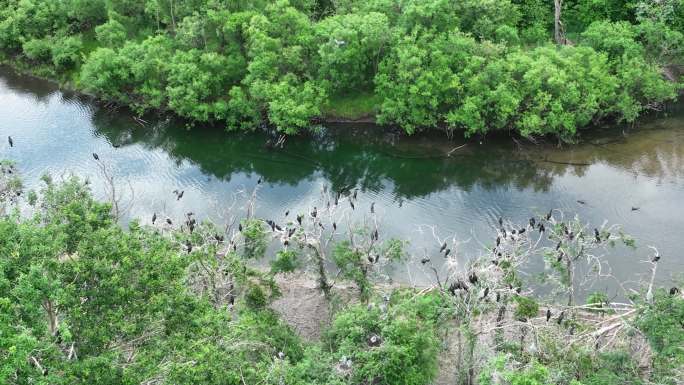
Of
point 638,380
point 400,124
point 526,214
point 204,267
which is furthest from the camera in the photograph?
point 400,124

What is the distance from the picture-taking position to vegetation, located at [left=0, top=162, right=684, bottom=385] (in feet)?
47.7

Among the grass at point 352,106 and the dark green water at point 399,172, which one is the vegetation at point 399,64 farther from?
the dark green water at point 399,172

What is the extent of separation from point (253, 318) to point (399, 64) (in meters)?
19.2

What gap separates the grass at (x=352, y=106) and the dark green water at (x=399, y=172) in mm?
871

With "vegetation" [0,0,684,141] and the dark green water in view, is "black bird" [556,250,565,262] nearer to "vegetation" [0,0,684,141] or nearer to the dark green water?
the dark green water

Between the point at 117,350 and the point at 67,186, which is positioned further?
the point at 67,186

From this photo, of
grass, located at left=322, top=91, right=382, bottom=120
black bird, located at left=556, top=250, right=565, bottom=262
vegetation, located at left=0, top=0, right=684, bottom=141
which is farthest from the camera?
grass, located at left=322, top=91, right=382, bottom=120

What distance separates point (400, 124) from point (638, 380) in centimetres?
2194

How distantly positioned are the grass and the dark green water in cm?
87

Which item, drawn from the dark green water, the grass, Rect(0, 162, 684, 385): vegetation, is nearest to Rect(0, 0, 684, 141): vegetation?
the grass

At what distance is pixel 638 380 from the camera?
58.1ft

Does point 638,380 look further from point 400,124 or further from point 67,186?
point 400,124

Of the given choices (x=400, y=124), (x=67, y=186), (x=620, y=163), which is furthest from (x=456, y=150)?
(x=67, y=186)

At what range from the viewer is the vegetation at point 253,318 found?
14.5m
